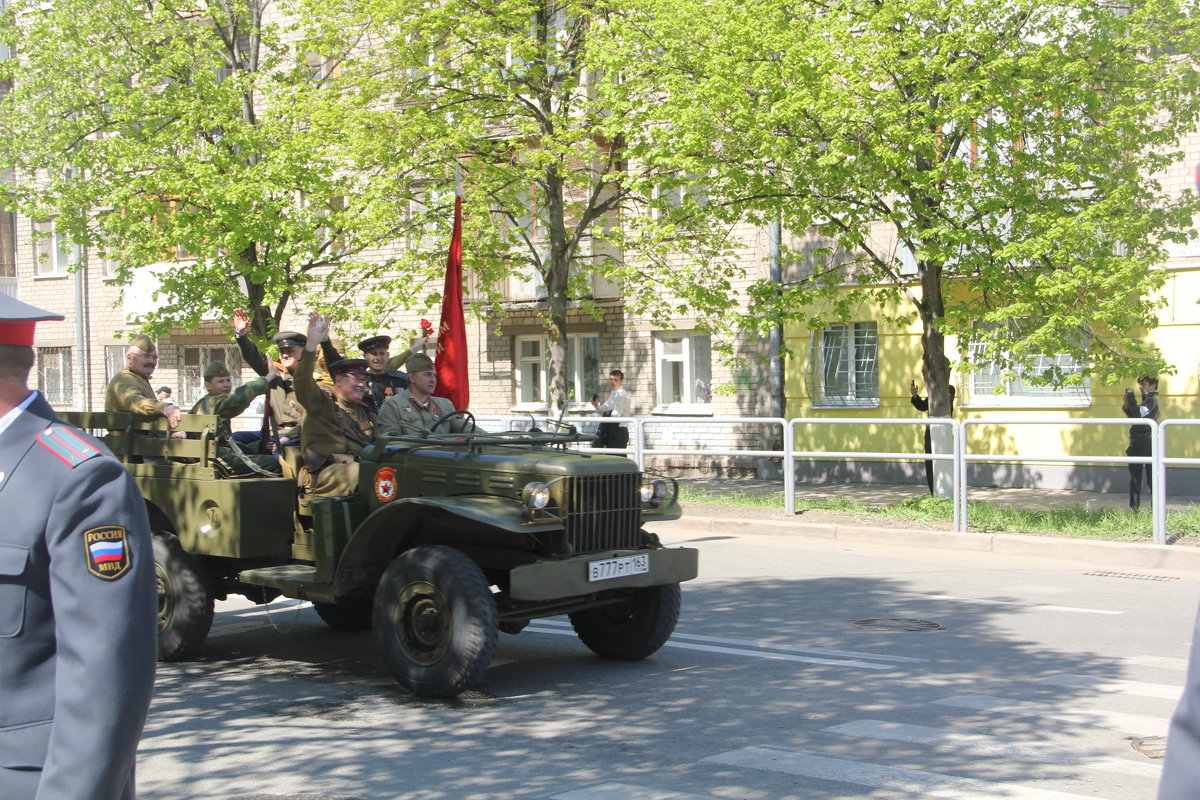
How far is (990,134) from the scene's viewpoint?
15188 mm

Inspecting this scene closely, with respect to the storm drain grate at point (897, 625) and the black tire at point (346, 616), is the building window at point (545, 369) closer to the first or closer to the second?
the black tire at point (346, 616)

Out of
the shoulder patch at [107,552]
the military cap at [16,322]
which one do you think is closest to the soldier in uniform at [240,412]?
the military cap at [16,322]

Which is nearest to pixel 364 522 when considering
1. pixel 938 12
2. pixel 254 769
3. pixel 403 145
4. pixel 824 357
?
pixel 254 769

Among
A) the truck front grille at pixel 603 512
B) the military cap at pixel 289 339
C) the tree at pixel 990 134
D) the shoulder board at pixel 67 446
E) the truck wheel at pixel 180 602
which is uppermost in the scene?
the tree at pixel 990 134

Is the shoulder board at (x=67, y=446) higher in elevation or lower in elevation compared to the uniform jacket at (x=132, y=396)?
lower

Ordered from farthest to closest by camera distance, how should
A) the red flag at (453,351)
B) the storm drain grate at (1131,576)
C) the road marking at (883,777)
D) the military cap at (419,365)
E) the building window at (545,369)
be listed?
the building window at (545,369) → the storm drain grate at (1131,576) → the red flag at (453,351) → the military cap at (419,365) → the road marking at (883,777)

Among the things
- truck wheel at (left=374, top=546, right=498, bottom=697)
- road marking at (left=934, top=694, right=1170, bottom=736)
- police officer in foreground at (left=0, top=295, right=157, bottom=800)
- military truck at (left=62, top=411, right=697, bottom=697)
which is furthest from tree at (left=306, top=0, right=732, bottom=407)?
police officer in foreground at (left=0, top=295, right=157, bottom=800)

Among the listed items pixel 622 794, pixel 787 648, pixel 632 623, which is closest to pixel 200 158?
pixel 632 623

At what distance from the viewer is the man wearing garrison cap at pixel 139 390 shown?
8734mm

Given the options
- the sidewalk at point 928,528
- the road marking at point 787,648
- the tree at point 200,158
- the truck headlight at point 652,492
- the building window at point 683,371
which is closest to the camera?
the truck headlight at point 652,492

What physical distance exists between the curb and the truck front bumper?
Result: 6929 millimetres

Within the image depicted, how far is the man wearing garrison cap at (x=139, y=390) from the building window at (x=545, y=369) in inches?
707

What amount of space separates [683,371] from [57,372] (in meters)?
20.6

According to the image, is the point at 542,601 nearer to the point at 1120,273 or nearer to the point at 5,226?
the point at 1120,273
